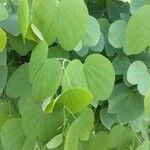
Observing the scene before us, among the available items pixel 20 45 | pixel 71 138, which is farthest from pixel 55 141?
pixel 20 45

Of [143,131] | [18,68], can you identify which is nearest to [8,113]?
[18,68]

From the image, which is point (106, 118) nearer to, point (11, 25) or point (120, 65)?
point (120, 65)

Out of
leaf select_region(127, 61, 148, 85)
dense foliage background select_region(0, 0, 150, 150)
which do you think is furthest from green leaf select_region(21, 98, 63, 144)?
leaf select_region(127, 61, 148, 85)

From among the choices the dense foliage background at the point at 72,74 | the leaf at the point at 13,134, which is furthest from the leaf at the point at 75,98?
the leaf at the point at 13,134

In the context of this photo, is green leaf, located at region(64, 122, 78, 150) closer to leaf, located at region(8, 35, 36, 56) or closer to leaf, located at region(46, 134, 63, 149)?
leaf, located at region(46, 134, 63, 149)

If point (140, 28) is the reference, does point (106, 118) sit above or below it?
below

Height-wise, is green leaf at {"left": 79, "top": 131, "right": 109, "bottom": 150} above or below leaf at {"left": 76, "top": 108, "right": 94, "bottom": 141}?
below

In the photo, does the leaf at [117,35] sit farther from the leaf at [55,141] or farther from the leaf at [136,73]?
the leaf at [55,141]
